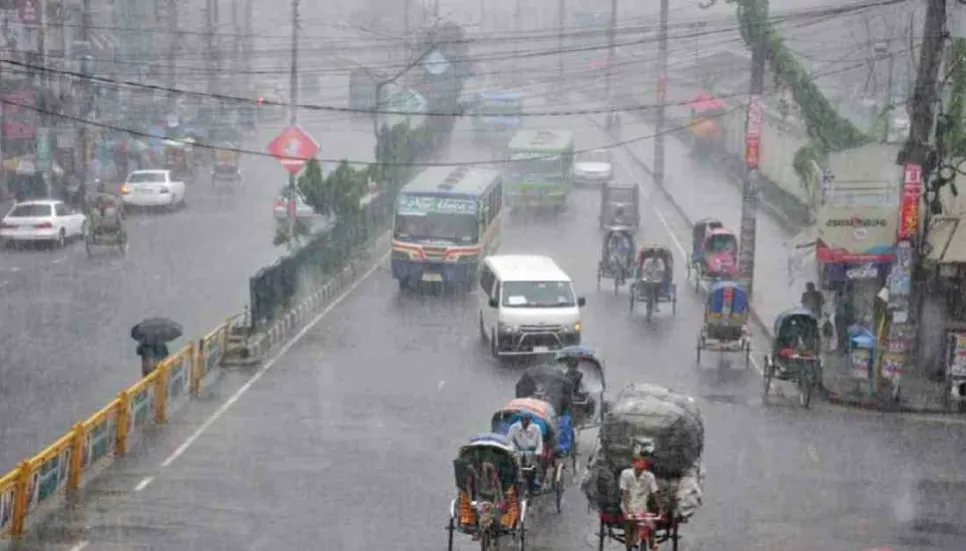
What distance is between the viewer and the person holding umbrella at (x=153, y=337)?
25.3 meters

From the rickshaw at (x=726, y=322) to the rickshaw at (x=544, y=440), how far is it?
11001 mm

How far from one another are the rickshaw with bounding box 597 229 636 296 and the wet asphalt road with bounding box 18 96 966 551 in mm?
4991

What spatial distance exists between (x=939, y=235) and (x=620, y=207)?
22441 mm

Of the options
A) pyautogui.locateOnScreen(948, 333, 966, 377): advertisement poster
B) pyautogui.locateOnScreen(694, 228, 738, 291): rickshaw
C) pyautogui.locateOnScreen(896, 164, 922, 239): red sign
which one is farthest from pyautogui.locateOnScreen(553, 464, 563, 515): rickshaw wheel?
pyautogui.locateOnScreen(694, 228, 738, 291): rickshaw

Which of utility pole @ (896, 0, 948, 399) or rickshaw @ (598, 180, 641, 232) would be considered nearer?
utility pole @ (896, 0, 948, 399)

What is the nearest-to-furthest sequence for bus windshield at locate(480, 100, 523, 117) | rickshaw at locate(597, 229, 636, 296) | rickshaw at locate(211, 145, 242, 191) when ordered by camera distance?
1. rickshaw at locate(597, 229, 636, 296)
2. rickshaw at locate(211, 145, 242, 191)
3. bus windshield at locate(480, 100, 523, 117)

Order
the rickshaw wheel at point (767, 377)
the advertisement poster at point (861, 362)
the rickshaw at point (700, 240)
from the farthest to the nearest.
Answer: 1. the rickshaw at point (700, 240)
2. the rickshaw wheel at point (767, 377)
3. the advertisement poster at point (861, 362)

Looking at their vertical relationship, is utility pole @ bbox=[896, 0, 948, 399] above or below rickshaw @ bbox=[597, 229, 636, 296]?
above

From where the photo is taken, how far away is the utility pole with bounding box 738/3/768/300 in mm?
34688

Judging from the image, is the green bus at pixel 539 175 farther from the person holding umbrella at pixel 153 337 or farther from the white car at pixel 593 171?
the person holding umbrella at pixel 153 337

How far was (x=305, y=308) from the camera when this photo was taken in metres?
34.7

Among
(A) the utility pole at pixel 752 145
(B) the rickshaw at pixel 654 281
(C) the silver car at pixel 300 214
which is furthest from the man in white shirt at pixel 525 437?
(C) the silver car at pixel 300 214

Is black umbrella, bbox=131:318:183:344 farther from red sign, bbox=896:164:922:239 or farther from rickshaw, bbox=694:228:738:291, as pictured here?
rickshaw, bbox=694:228:738:291

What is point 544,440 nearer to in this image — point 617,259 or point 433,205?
point 433,205
